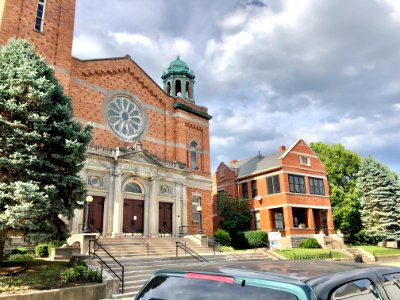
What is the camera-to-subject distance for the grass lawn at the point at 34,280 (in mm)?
9727

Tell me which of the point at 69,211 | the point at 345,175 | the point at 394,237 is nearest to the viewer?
the point at 69,211

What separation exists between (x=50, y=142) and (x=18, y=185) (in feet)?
8.55

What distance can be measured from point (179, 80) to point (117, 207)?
15.0 metres

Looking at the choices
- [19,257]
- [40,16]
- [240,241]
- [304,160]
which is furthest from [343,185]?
[19,257]

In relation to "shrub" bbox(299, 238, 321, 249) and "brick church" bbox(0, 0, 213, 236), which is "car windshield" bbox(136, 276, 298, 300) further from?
"shrub" bbox(299, 238, 321, 249)

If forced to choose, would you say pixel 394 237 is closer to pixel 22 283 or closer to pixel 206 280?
pixel 22 283

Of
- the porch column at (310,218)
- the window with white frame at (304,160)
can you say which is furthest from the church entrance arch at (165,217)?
the window with white frame at (304,160)

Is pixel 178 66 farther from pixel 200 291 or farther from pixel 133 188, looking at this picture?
pixel 200 291

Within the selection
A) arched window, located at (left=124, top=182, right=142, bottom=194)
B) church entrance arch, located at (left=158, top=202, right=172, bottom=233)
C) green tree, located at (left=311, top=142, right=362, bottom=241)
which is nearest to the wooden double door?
arched window, located at (left=124, top=182, right=142, bottom=194)

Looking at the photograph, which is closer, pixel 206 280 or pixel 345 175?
pixel 206 280

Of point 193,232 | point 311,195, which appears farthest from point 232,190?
point 193,232

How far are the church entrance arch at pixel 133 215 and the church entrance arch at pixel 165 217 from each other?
1588mm

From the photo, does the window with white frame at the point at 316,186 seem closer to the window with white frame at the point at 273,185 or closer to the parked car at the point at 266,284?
the window with white frame at the point at 273,185

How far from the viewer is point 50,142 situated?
12953mm
